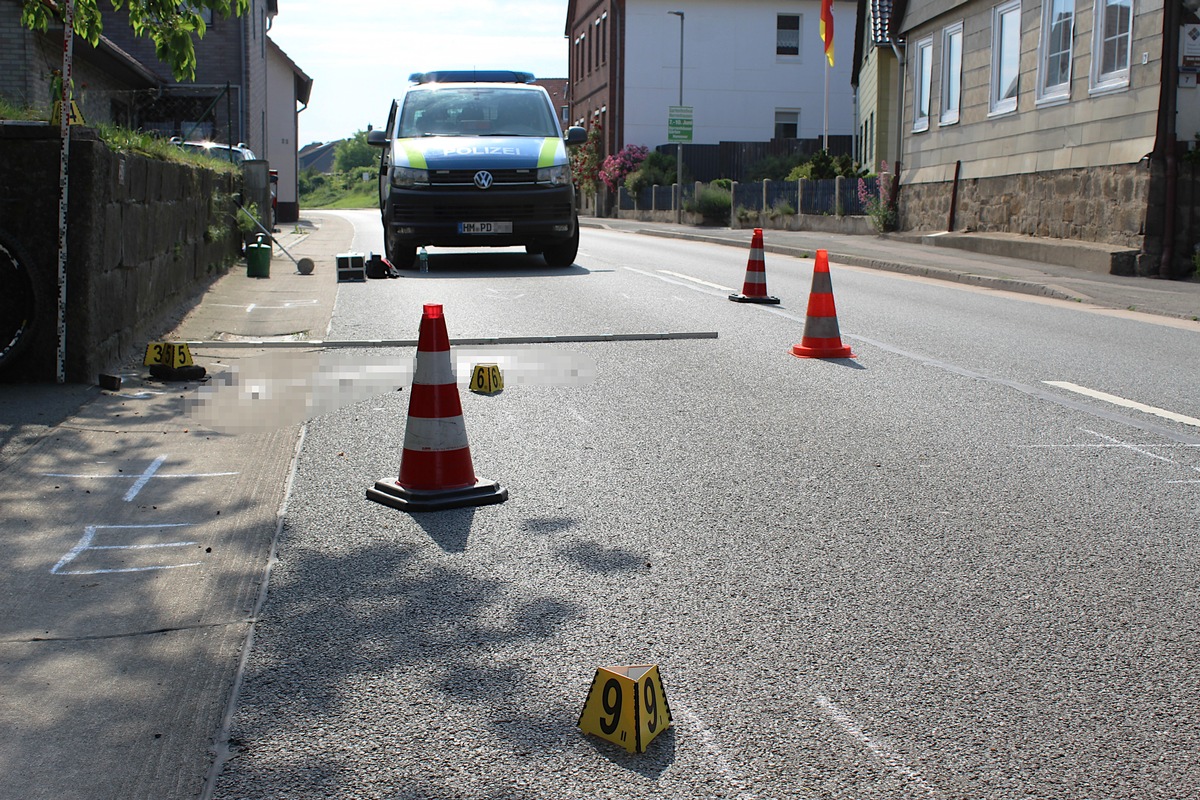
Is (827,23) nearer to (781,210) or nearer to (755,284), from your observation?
(781,210)

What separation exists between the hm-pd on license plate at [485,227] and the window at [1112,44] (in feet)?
29.4

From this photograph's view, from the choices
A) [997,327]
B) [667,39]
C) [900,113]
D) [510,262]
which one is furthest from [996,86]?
[667,39]

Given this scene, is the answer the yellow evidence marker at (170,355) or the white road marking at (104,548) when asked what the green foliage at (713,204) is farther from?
the white road marking at (104,548)

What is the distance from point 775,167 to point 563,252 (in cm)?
3122

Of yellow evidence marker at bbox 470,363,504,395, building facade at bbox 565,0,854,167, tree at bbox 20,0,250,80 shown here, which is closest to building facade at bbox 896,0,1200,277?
yellow evidence marker at bbox 470,363,504,395

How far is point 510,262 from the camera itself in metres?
18.6

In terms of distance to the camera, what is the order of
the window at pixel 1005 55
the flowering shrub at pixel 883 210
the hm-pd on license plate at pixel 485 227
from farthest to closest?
the flowering shrub at pixel 883 210, the window at pixel 1005 55, the hm-pd on license plate at pixel 485 227

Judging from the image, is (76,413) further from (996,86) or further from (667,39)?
(667,39)

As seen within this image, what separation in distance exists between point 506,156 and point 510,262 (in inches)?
102

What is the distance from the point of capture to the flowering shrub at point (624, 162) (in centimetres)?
5291

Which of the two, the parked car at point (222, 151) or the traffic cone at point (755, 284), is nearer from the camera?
the traffic cone at point (755, 284)

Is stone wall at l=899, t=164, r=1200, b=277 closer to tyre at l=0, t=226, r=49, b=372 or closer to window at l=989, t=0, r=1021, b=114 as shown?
window at l=989, t=0, r=1021, b=114

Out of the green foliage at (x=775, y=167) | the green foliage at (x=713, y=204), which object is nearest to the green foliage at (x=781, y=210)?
the green foliage at (x=713, y=204)

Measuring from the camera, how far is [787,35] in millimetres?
54719
